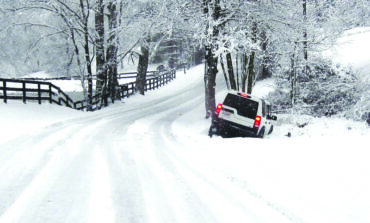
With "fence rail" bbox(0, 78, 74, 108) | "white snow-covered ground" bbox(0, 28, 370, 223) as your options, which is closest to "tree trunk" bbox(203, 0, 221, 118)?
"white snow-covered ground" bbox(0, 28, 370, 223)

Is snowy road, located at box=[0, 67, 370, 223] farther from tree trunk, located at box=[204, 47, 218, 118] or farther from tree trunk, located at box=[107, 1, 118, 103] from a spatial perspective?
tree trunk, located at box=[107, 1, 118, 103]

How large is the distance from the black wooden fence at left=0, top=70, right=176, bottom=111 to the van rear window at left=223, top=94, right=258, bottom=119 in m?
8.53

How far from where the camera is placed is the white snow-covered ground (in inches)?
197

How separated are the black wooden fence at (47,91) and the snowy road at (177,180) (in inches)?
205

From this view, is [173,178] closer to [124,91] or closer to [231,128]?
[231,128]

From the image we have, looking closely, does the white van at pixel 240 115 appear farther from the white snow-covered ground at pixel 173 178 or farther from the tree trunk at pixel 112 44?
the tree trunk at pixel 112 44

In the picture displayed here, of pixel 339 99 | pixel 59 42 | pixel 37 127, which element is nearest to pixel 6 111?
pixel 37 127

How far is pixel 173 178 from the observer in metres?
6.73

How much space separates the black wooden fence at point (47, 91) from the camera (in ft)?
50.9

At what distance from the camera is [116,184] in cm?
621

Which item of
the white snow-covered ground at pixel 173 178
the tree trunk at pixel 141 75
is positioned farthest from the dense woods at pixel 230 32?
the white snow-covered ground at pixel 173 178

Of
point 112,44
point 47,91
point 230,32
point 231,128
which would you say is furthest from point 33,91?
point 231,128

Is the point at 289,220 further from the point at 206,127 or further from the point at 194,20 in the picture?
the point at 194,20

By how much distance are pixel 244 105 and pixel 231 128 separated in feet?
3.14
